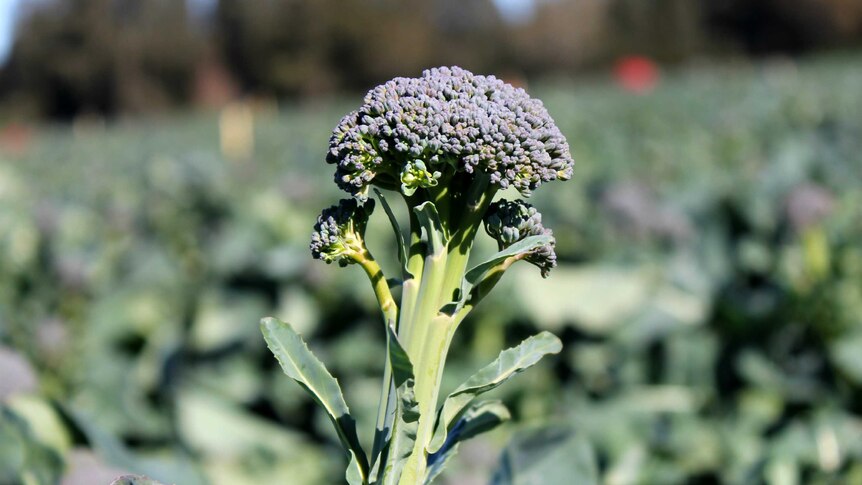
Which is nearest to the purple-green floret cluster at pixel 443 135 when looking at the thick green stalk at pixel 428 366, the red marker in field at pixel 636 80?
the thick green stalk at pixel 428 366

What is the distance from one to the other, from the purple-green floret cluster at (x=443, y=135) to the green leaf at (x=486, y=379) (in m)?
0.16

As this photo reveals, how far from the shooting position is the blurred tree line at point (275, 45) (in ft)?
144

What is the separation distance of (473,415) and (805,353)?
2803 mm

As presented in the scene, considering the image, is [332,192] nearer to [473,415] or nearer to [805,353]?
[805,353]

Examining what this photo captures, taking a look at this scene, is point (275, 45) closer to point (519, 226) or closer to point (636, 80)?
point (636, 80)

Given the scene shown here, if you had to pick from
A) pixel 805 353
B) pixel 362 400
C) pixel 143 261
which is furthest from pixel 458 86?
pixel 143 261

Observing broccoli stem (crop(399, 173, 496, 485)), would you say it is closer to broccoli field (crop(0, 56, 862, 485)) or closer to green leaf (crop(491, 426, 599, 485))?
green leaf (crop(491, 426, 599, 485))

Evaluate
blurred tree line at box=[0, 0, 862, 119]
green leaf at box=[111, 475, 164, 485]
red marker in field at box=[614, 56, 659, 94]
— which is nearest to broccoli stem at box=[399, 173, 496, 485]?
green leaf at box=[111, 475, 164, 485]

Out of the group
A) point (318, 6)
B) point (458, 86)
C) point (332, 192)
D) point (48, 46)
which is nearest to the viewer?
point (458, 86)

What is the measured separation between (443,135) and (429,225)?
9 centimetres

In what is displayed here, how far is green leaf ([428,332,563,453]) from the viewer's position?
0.84 metres

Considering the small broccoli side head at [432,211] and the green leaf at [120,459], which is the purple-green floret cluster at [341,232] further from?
the green leaf at [120,459]

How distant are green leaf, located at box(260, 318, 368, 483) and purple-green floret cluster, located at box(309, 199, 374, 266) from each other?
0.08 meters

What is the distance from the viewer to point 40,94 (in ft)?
160
